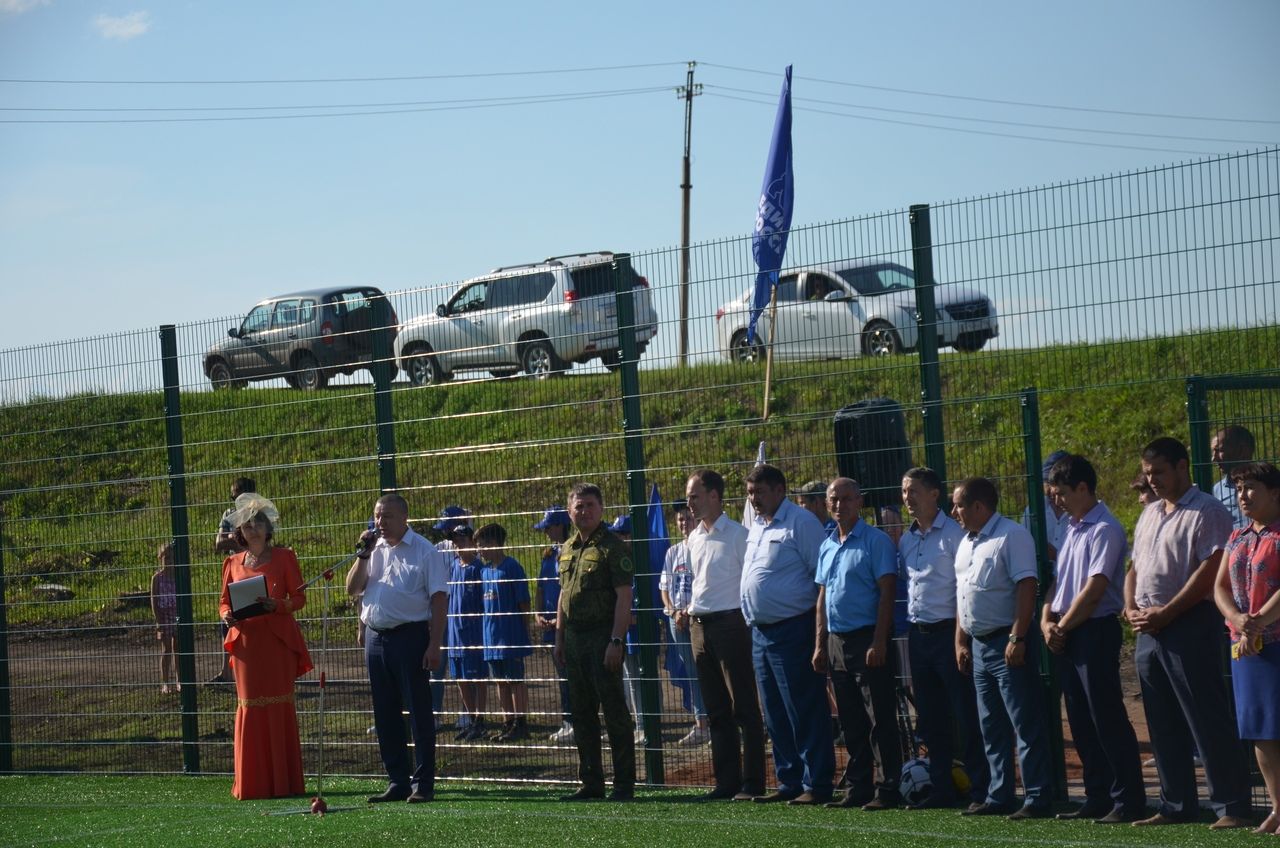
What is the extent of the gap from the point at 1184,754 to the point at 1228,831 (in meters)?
0.53

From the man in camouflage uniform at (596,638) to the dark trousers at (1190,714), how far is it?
9.81 feet

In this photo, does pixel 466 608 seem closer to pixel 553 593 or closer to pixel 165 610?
pixel 553 593

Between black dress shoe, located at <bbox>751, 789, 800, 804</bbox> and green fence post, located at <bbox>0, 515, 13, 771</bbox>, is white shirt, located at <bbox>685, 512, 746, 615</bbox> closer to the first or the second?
black dress shoe, located at <bbox>751, 789, 800, 804</bbox>

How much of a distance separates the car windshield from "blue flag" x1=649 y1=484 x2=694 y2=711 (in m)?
2.06

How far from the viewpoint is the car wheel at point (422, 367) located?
10195 mm

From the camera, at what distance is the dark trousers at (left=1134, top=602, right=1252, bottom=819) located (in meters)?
6.79

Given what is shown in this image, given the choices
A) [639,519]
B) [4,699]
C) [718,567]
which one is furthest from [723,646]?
[4,699]

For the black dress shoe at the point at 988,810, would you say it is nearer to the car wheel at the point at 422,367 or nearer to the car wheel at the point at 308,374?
the car wheel at the point at 422,367

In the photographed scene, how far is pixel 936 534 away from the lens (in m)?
7.84

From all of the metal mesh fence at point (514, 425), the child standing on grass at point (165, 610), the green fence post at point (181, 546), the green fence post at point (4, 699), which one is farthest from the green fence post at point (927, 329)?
the green fence post at point (4, 699)

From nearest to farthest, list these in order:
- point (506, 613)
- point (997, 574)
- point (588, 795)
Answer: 1. point (997, 574)
2. point (588, 795)
3. point (506, 613)

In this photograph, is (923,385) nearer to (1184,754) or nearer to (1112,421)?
(1184,754)

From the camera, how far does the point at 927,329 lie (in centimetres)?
808

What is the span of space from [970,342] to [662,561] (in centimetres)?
300
